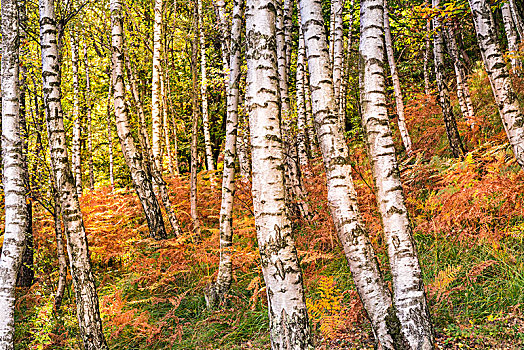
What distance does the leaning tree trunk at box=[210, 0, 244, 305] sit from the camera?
575 centimetres

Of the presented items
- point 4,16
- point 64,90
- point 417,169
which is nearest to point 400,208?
point 417,169

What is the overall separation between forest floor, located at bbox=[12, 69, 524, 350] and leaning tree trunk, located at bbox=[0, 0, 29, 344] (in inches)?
63.6

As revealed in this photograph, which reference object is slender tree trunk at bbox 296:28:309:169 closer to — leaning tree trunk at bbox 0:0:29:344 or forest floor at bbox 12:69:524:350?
forest floor at bbox 12:69:524:350

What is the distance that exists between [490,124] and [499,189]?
132 inches

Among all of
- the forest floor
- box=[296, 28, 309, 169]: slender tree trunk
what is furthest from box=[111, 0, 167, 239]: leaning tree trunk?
box=[296, 28, 309, 169]: slender tree trunk

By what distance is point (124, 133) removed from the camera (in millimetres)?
7598

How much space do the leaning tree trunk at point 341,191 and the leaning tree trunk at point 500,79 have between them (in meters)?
2.15

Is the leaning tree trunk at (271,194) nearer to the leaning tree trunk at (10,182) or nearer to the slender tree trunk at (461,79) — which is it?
the leaning tree trunk at (10,182)

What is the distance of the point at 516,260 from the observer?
432cm

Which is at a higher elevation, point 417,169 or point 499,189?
point 417,169

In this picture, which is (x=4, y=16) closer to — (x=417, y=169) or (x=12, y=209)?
(x=12, y=209)

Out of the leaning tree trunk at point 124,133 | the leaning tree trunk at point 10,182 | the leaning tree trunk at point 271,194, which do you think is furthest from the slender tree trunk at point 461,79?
the leaning tree trunk at point 10,182

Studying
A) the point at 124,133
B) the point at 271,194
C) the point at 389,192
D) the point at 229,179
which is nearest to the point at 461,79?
the point at 229,179

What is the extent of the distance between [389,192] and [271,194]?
1.27m
